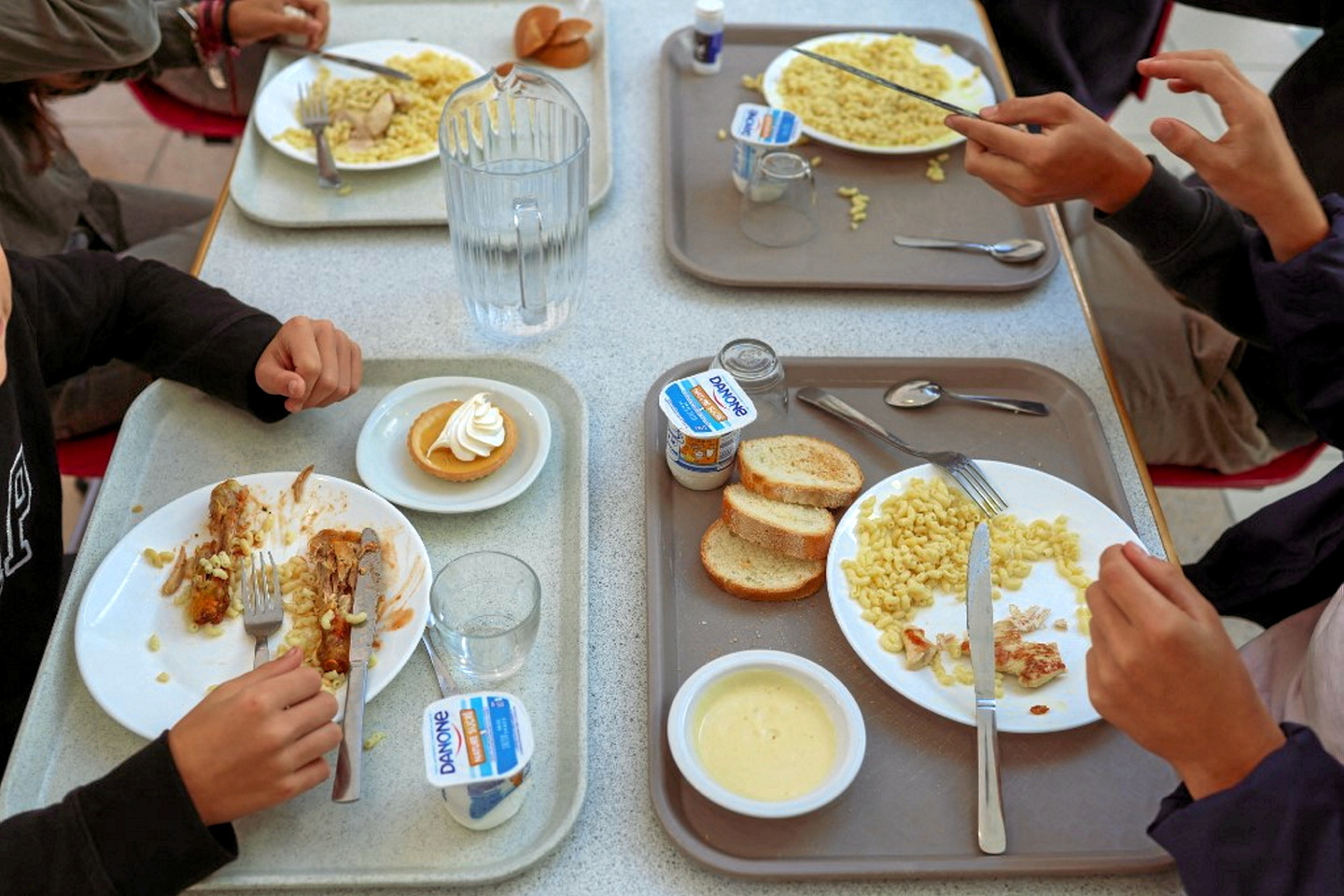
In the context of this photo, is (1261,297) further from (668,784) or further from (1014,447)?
(668,784)

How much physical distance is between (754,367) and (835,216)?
42 cm

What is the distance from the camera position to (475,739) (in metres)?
0.83

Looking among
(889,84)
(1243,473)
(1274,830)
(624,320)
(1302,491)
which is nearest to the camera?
(1274,830)

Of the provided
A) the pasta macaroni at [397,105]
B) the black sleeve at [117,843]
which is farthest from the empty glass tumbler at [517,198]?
the black sleeve at [117,843]

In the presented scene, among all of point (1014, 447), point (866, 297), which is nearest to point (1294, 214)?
point (1014, 447)

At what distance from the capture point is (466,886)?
2.81ft

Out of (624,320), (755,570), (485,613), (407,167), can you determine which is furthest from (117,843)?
(407,167)

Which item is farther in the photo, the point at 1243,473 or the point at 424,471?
the point at 1243,473

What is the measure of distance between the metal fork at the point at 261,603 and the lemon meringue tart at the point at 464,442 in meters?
0.19

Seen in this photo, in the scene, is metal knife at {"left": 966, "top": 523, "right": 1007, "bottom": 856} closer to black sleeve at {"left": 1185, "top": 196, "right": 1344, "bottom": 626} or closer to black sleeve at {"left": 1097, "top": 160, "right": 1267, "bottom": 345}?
black sleeve at {"left": 1185, "top": 196, "right": 1344, "bottom": 626}

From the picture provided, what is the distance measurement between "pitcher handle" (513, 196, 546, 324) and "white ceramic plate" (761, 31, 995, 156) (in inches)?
19.9

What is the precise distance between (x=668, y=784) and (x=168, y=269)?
85 cm

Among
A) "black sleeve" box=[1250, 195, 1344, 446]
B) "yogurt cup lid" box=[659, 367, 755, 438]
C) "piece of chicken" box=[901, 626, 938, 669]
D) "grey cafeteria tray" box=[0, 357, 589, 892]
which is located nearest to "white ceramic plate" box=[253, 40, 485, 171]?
"grey cafeteria tray" box=[0, 357, 589, 892]

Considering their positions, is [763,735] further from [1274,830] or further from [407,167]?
[407,167]
